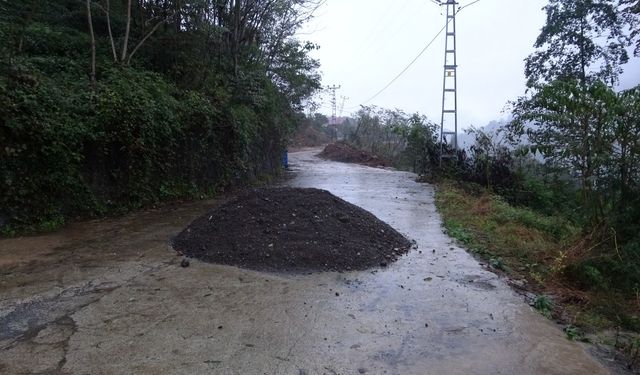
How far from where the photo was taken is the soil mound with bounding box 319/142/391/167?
25.7 meters

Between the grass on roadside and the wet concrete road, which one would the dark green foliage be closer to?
the grass on roadside

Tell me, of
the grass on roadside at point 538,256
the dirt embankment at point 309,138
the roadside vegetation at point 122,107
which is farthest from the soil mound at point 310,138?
the grass on roadside at point 538,256

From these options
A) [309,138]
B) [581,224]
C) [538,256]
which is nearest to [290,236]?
[538,256]

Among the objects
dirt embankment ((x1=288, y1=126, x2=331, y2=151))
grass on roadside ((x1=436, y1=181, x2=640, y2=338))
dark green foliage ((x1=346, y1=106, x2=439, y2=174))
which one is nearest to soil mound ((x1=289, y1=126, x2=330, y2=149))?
dirt embankment ((x1=288, y1=126, x2=331, y2=151))

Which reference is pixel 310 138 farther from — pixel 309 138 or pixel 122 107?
pixel 122 107

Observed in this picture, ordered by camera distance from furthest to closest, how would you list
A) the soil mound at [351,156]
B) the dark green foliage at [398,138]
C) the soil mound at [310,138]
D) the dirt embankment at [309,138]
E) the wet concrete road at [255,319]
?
the soil mound at [310,138]
the dirt embankment at [309,138]
the soil mound at [351,156]
the dark green foliage at [398,138]
the wet concrete road at [255,319]

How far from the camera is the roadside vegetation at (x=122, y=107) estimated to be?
248 inches

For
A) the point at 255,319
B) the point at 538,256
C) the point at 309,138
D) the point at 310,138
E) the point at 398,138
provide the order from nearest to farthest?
the point at 255,319 → the point at 538,256 → the point at 398,138 → the point at 309,138 → the point at 310,138

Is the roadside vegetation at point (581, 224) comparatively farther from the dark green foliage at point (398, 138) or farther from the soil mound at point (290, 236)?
the dark green foliage at point (398, 138)

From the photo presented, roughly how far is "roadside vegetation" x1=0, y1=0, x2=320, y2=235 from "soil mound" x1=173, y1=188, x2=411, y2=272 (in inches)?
91.6

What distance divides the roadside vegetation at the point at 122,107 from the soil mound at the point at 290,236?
2.33 m

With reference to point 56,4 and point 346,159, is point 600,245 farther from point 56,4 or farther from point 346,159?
point 346,159

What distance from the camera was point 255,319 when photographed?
3.64m

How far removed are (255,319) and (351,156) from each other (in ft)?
78.7
